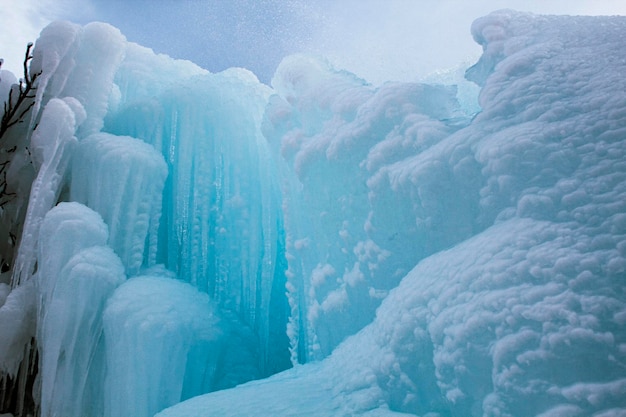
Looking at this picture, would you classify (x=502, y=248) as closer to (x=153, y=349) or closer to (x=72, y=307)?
(x=153, y=349)

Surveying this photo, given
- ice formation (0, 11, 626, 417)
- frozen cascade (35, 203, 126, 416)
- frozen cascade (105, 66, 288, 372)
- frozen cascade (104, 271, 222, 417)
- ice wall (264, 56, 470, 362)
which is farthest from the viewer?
frozen cascade (105, 66, 288, 372)

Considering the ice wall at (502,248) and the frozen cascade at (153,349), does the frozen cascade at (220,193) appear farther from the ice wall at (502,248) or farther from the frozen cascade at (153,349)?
the ice wall at (502,248)

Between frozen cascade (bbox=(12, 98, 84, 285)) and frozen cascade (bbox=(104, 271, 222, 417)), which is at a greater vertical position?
frozen cascade (bbox=(12, 98, 84, 285))

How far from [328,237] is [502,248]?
5.37ft

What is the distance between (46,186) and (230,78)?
86.2 inches

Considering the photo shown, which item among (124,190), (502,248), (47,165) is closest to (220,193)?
(124,190)

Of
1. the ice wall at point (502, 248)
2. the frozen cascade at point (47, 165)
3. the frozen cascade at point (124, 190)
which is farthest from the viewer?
the frozen cascade at point (124, 190)

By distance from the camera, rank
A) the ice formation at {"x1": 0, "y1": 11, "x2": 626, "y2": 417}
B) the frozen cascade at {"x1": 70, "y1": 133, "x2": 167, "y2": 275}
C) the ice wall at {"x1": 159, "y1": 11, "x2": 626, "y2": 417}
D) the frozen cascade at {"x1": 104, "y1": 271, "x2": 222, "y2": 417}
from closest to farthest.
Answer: the ice wall at {"x1": 159, "y1": 11, "x2": 626, "y2": 417}
the ice formation at {"x1": 0, "y1": 11, "x2": 626, "y2": 417}
the frozen cascade at {"x1": 104, "y1": 271, "x2": 222, "y2": 417}
the frozen cascade at {"x1": 70, "y1": 133, "x2": 167, "y2": 275}

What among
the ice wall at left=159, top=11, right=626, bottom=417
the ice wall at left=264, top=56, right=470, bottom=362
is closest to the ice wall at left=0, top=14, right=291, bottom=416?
the ice wall at left=264, top=56, right=470, bottom=362

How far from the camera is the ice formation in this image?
63.7 inches

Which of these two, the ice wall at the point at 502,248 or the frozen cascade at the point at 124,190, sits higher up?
the frozen cascade at the point at 124,190

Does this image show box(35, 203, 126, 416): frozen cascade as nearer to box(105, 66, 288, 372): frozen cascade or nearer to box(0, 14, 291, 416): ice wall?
box(0, 14, 291, 416): ice wall

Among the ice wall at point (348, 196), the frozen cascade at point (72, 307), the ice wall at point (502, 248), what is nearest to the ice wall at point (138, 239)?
the frozen cascade at point (72, 307)

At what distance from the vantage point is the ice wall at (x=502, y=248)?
1468 millimetres
